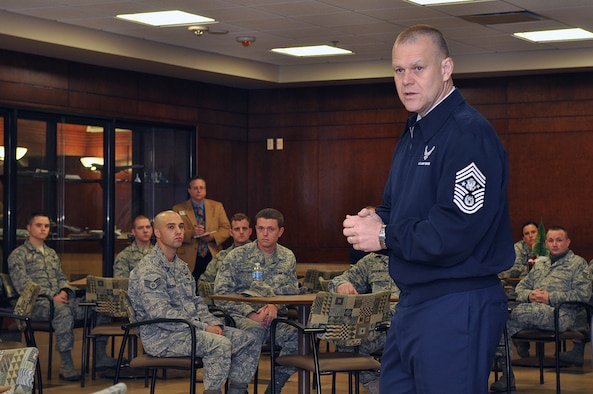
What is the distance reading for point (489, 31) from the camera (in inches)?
419

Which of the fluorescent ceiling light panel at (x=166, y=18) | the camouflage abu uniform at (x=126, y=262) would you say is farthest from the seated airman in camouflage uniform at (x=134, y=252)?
the fluorescent ceiling light panel at (x=166, y=18)

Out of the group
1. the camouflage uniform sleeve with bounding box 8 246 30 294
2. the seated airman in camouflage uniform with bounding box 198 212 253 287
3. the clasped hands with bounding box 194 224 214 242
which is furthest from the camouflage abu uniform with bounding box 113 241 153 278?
the clasped hands with bounding box 194 224 214 242

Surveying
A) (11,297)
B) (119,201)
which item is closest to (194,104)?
(119,201)

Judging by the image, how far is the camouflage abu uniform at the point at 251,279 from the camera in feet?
23.2

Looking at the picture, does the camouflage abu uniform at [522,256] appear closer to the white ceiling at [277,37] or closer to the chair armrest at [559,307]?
the chair armrest at [559,307]

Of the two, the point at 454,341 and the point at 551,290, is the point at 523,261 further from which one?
the point at 454,341

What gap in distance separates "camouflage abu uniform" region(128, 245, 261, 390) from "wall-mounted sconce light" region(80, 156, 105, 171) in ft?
17.4

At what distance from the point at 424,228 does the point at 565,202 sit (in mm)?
10526

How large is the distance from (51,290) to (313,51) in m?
4.63

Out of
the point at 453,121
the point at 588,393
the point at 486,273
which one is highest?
the point at 453,121

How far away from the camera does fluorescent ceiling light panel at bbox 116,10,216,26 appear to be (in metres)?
9.63

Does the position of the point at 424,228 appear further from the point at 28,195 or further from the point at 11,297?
the point at 28,195

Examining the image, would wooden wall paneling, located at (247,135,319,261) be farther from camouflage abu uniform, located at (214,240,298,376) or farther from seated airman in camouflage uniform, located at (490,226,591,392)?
camouflage abu uniform, located at (214,240,298,376)

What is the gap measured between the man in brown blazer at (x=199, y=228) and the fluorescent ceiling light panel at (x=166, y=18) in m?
2.27
